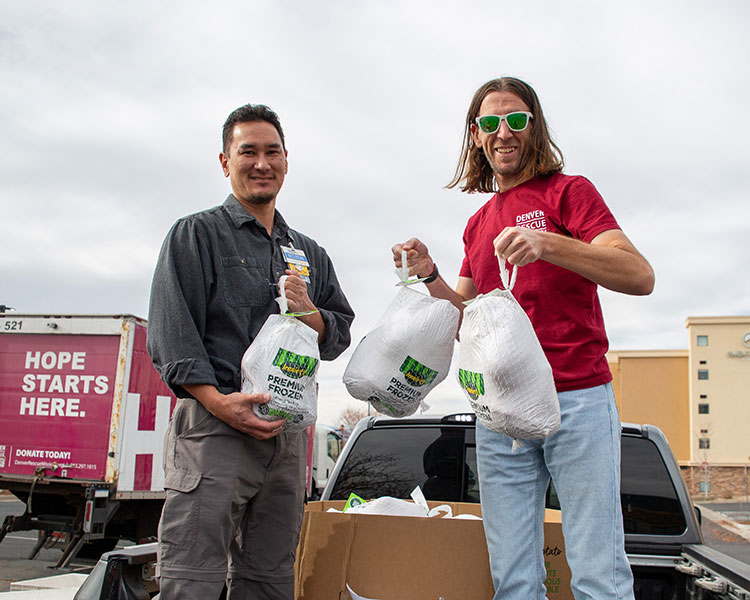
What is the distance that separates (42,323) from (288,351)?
7.65 metres

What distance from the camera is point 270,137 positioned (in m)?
2.35

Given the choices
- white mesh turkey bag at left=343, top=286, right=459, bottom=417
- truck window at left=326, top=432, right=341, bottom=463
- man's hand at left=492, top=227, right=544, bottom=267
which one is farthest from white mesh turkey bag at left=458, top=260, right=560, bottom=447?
truck window at left=326, top=432, right=341, bottom=463

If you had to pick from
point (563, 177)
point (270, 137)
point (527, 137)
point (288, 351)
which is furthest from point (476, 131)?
point (288, 351)

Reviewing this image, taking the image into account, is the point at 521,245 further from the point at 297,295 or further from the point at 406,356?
the point at 297,295

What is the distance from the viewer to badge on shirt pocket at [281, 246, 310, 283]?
232 centimetres

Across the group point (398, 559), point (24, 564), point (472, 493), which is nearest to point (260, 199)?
point (398, 559)

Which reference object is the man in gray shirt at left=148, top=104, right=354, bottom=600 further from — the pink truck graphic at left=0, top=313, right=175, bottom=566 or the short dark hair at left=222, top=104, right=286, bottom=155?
the pink truck graphic at left=0, top=313, right=175, bottom=566

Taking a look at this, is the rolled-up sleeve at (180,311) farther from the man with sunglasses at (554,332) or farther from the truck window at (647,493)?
the truck window at (647,493)

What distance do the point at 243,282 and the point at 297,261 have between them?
0.26 metres

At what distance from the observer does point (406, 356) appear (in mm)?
2059

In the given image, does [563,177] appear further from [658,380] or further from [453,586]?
[658,380]

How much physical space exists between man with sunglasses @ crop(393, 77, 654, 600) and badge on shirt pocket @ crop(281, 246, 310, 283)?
392mm

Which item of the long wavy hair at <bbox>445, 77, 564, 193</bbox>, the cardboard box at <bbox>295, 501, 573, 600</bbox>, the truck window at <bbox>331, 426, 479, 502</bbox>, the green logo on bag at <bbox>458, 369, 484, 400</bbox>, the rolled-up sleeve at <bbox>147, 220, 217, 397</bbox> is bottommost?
the cardboard box at <bbox>295, 501, 573, 600</bbox>

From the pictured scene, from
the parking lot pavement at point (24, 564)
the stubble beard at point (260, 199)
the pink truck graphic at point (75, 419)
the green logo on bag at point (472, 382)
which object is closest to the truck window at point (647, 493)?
the green logo on bag at point (472, 382)
